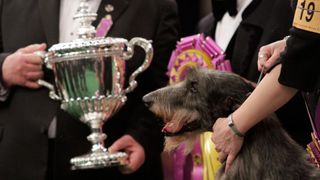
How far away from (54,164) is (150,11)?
0.59 metres

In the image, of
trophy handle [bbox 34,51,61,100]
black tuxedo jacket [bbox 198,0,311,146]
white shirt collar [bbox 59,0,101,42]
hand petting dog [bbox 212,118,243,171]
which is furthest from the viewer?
white shirt collar [bbox 59,0,101,42]

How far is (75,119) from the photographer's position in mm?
2422

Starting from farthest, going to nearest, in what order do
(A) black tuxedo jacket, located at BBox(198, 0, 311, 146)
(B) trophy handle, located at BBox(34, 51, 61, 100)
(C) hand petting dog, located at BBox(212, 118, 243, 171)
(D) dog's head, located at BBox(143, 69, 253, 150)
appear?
(B) trophy handle, located at BBox(34, 51, 61, 100) → (A) black tuxedo jacket, located at BBox(198, 0, 311, 146) → (D) dog's head, located at BBox(143, 69, 253, 150) → (C) hand petting dog, located at BBox(212, 118, 243, 171)

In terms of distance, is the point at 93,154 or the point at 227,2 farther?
the point at 227,2

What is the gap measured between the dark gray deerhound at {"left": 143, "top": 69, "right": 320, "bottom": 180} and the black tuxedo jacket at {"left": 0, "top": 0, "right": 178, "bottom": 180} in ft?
1.68

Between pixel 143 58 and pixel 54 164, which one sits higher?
pixel 143 58

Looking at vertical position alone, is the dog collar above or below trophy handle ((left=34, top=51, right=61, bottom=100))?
below

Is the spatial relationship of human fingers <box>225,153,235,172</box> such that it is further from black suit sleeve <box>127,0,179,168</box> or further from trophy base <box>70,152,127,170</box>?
black suit sleeve <box>127,0,179,168</box>

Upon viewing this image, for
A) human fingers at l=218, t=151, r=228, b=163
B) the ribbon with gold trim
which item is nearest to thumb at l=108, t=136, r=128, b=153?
the ribbon with gold trim

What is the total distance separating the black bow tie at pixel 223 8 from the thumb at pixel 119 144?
0.54 metres

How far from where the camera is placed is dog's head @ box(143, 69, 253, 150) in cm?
183

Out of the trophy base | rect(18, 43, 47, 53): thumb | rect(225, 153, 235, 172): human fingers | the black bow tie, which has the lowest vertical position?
rect(225, 153, 235, 172): human fingers

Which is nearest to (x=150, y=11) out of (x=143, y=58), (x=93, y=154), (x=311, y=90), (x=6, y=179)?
(x=143, y=58)

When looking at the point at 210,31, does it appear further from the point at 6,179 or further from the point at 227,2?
the point at 6,179
